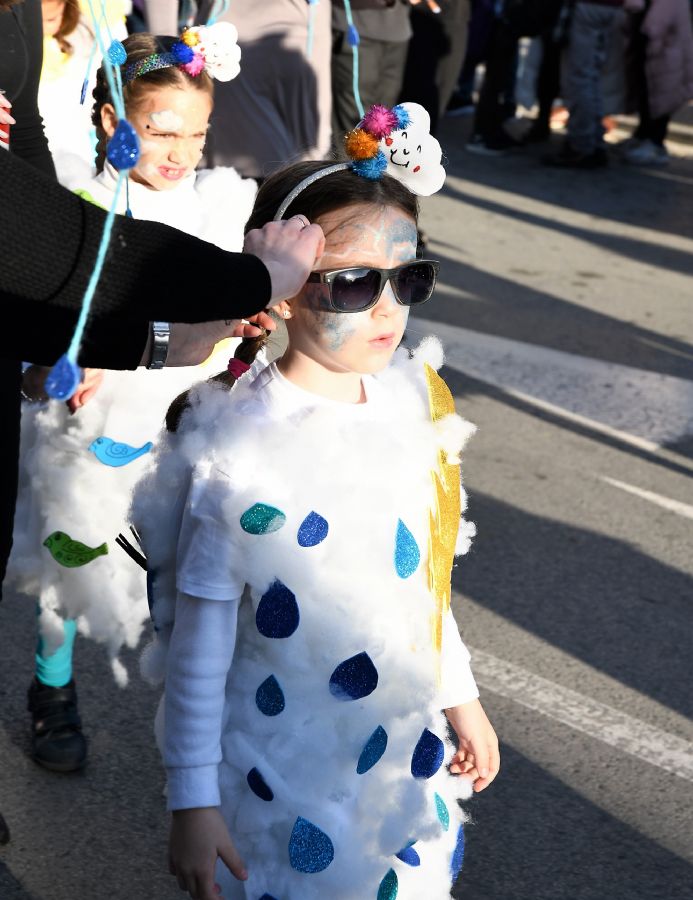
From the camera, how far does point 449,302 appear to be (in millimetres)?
7133

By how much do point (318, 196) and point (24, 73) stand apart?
89 cm

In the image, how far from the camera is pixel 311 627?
1.98m

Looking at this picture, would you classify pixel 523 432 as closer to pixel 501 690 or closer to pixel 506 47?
pixel 501 690

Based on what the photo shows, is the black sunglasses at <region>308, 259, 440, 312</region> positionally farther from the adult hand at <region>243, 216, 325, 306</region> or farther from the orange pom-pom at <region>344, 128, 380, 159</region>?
the orange pom-pom at <region>344, 128, 380, 159</region>

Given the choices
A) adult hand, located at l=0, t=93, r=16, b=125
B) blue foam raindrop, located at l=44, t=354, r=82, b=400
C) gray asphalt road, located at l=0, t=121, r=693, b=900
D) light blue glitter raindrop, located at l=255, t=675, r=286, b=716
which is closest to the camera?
blue foam raindrop, located at l=44, t=354, r=82, b=400

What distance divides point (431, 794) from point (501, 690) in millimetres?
1594

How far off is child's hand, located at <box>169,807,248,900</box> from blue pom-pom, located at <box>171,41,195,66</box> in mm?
1893

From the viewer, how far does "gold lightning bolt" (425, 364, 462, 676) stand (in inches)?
83.0

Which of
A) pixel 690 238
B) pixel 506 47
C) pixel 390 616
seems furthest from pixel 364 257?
pixel 506 47

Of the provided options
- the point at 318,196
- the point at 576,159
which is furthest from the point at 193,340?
the point at 576,159

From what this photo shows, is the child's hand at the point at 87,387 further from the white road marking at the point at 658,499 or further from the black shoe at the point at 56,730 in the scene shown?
the white road marking at the point at 658,499

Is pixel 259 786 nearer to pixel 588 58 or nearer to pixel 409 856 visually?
pixel 409 856

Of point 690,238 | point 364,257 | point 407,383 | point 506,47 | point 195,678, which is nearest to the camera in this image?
point 195,678

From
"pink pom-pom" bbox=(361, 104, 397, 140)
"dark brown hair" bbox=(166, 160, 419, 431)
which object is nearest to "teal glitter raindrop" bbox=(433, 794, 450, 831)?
"dark brown hair" bbox=(166, 160, 419, 431)
